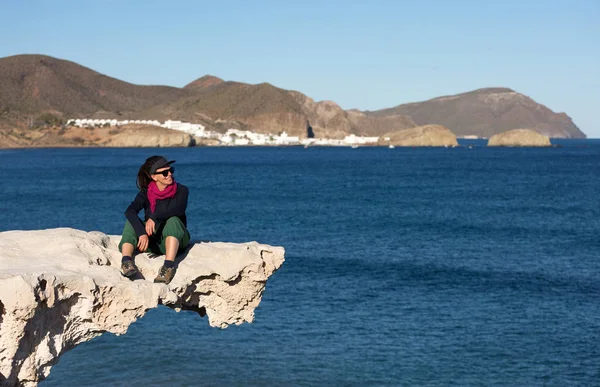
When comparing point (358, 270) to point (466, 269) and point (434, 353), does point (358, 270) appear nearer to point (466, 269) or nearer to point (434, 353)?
point (466, 269)

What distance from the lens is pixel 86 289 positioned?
7559mm

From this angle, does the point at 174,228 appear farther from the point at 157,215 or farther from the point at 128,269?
the point at 128,269

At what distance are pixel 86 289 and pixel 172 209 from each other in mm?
1928

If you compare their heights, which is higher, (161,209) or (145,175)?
(145,175)

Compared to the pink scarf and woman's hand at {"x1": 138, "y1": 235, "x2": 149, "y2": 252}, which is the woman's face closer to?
the pink scarf

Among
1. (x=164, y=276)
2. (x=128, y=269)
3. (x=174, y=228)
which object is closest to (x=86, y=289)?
(x=128, y=269)

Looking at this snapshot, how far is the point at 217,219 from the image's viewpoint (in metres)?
51.6

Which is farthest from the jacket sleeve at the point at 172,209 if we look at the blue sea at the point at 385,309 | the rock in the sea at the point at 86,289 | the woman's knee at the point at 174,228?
the blue sea at the point at 385,309

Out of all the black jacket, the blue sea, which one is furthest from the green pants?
the blue sea

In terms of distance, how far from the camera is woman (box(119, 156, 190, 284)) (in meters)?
8.94

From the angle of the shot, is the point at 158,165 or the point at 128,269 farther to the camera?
the point at 158,165

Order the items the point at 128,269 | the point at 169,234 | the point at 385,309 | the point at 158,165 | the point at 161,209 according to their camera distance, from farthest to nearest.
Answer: the point at 385,309 < the point at 161,209 < the point at 158,165 < the point at 169,234 < the point at 128,269

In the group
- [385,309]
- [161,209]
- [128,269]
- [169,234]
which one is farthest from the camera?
[385,309]

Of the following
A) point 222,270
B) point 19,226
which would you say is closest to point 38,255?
point 222,270
